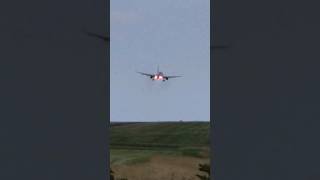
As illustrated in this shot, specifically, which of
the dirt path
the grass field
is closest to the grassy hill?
the grass field

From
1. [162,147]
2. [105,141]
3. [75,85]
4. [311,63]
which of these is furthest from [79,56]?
[162,147]

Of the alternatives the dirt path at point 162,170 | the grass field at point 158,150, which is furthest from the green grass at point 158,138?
the dirt path at point 162,170

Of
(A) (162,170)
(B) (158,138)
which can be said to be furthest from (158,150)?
(A) (162,170)

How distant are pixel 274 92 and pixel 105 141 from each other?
2.69ft

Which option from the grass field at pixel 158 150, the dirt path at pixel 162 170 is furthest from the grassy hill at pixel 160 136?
the dirt path at pixel 162 170

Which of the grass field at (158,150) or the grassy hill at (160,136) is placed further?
the grassy hill at (160,136)

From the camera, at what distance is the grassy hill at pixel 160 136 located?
45.2 m

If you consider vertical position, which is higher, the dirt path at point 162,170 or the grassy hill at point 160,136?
the grassy hill at point 160,136

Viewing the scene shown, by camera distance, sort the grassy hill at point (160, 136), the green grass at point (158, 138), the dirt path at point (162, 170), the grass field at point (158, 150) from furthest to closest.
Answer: the grassy hill at point (160, 136)
the green grass at point (158, 138)
the grass field at point (158, 150)
the dirt path at point (162, 170)

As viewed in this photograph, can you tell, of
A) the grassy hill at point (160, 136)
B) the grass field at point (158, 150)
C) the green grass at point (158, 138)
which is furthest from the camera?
the grassy hill at point (160, 136)

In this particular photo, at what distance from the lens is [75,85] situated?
2689 mm

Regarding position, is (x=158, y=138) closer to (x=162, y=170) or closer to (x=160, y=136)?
(x=160, y=136)

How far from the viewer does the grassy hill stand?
148 feet

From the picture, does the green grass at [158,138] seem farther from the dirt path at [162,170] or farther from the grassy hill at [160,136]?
the dirt path at [162,170]
